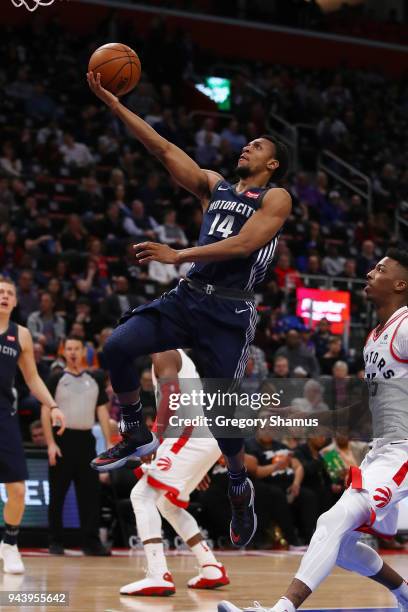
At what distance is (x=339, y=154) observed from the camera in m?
23.8

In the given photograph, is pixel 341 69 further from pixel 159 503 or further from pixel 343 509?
pixel 343 509

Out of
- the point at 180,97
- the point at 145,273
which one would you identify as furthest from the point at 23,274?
the point at 180,97

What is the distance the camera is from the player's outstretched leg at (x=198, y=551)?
342 inches

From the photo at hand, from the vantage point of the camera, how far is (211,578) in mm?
8680

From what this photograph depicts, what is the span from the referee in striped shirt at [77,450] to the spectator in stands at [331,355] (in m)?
5.37

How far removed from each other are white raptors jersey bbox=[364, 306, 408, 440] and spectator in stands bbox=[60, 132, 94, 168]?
39.5ft

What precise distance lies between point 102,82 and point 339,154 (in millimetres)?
17888

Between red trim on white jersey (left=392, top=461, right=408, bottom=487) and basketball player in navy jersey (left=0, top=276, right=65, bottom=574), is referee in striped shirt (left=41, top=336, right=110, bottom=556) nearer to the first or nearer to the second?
basketball player in navy jersey (left=0, top=276, right=65, bottom=574)

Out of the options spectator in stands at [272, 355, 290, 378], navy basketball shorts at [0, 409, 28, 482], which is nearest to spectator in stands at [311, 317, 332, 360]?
spectator in stands at [272, 355, 290, 378]

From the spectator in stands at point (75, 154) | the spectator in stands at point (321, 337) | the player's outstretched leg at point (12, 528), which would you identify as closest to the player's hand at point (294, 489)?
the spectator in stands at point (321, 337)

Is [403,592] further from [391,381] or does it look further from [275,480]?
[275,480]

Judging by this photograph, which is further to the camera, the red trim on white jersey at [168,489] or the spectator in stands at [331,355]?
the spectator in stands at [331,355]

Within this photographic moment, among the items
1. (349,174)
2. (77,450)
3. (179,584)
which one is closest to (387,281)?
(179,584)

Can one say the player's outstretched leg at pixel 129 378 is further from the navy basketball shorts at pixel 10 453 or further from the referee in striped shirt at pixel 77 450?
the referee in striped shirt at pixel 77 450
